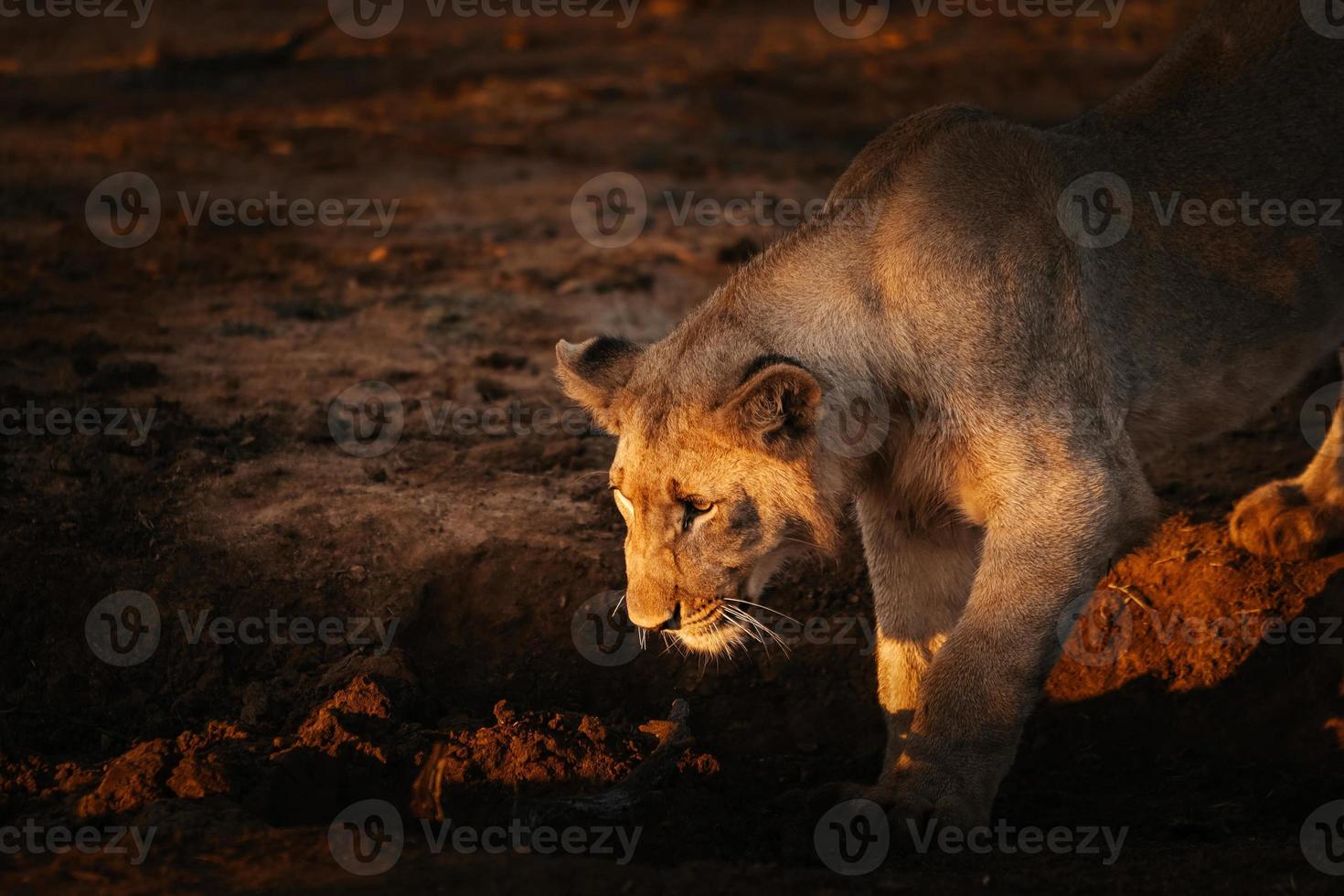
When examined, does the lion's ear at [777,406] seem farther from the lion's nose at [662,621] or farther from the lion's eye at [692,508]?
the lion's nose at [662,621]

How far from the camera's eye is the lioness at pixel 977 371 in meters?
4.90

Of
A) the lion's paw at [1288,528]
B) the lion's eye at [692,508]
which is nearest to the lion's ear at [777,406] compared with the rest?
the lion's eye at [692,508]

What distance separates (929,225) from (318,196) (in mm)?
8497

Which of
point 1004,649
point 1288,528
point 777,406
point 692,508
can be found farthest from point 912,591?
point 1288,528

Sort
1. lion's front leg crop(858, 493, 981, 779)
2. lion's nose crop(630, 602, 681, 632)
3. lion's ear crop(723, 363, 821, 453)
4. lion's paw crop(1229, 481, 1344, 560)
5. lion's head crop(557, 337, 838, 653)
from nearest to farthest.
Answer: lion's ear crop(723, 363, 821, 453) < lion's head crop(557, 337, 838, 653) < lion's nose crop(630, 602, 681, 632) < lion's front leg crop(858, 493, 981, 779) < lion's paw crop(1229, 481, 1344, 560)

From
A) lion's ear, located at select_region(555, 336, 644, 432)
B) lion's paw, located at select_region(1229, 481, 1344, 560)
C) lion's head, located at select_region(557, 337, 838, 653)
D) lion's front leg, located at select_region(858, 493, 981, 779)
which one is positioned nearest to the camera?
lion's head, located at select_region(557, 337, 838, 653)

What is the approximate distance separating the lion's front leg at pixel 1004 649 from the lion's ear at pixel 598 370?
1.43m

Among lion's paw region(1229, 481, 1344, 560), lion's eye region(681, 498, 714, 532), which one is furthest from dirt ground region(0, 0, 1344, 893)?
lion's eye region(681, 498, 714, 532)

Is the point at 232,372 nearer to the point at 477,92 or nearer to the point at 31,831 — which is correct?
the point at 31,831

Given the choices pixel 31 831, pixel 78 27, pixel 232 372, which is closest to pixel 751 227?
pixel 232 372

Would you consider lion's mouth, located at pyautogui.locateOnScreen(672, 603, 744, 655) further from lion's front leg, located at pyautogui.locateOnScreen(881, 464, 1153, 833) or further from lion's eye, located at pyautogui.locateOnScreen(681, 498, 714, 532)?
lion's front leg, located at pyautogui.locateOnScreen(881, 464, 1153, 833)

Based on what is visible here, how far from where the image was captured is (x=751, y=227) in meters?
11.6

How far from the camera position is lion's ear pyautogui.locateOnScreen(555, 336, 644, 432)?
5.31 m

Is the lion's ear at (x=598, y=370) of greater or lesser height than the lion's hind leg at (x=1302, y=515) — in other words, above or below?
above
